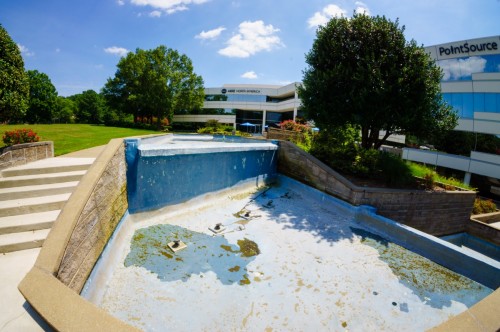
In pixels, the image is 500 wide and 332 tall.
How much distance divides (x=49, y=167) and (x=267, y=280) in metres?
5.86

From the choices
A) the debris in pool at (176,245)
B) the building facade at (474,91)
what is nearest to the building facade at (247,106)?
the building facade at (474,91)

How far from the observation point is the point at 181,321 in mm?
3561

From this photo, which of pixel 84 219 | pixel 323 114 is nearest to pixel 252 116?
pixel 323 114

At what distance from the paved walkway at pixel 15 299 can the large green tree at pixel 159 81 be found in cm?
4133

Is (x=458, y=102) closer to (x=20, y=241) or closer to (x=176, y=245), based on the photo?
(x=176, y=245)

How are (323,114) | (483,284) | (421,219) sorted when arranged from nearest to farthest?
1. (483,284)
2. (421,219)
3. (323,114)

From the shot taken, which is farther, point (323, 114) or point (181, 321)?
point (323, 114)

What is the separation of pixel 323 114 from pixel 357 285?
7648mm

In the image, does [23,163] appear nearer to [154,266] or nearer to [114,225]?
[114,225]

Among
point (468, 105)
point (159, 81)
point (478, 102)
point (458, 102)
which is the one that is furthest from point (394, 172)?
point (159, 81)

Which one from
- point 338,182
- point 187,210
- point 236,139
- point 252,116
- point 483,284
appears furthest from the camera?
point 252,116

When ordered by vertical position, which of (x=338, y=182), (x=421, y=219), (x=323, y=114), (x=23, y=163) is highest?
(x=323, y=114)

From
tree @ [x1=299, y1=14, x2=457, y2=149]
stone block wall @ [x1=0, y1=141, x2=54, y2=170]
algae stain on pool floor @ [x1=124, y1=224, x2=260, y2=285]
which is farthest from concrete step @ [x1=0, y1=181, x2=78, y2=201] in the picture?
tree @ [x1=299, y1=14, x2=457, y2=149]

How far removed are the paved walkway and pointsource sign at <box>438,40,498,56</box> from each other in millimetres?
31544
